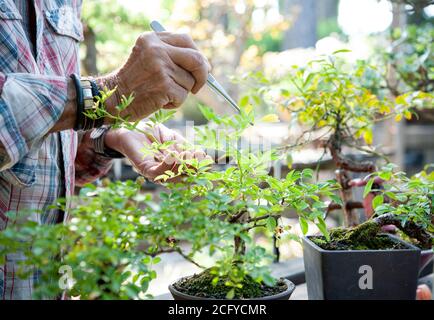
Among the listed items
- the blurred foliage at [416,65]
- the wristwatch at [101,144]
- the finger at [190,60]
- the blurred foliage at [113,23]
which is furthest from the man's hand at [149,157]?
the blurred foliage at [113,23]

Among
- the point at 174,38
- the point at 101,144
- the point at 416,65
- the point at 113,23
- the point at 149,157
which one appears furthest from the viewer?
the point at 113,23

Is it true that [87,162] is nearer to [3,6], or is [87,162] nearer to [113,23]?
[3,6]

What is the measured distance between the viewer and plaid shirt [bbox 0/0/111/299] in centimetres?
78

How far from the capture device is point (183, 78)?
2.92ft

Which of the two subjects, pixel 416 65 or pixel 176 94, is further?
pixel 416 65

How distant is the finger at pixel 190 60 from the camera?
2.85 ft

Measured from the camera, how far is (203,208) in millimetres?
657

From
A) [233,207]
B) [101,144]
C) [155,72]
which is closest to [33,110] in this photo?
[155,72]

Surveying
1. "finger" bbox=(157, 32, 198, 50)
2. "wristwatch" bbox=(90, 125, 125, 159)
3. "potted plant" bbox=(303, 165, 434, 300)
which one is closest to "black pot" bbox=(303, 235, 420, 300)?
"potted plant" bbox=(303, 165, 434, 300)

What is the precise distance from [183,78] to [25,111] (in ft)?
0.82

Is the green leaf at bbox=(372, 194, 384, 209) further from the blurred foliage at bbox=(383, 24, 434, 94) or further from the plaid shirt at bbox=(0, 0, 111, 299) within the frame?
the blurred foliage at bbox=(383, 24, 434, 94)

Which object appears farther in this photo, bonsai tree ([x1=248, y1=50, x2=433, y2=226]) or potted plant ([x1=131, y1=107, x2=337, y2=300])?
bonsai tree ([x1=248, y1=50, x2=433, y2=226])

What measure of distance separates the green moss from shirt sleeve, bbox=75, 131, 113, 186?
0.58m
